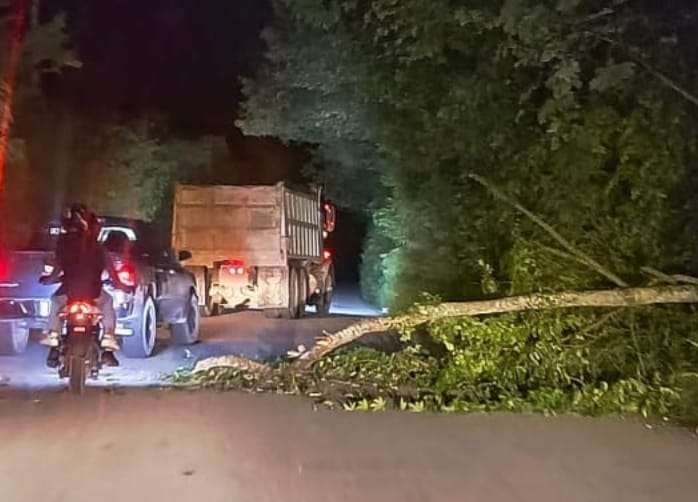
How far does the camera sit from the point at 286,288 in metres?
25.4

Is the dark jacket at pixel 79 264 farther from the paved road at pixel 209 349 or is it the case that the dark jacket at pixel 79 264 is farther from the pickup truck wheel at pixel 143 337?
the pickup truck wheel at pixel 143 337

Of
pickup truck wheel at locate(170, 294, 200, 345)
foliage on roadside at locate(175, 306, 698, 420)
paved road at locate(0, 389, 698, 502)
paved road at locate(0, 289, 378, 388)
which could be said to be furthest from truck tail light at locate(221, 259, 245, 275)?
paved road at locate(0, 389, 698, 502)

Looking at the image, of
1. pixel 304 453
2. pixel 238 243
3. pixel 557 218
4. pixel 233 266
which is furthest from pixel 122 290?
pixel 238 243

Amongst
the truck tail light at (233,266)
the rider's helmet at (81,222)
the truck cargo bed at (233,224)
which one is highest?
the truck cargo bed at (233,224)

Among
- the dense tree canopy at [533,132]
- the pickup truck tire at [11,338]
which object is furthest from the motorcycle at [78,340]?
the pickup truck tire at [11,338]

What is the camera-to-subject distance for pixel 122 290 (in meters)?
15.2

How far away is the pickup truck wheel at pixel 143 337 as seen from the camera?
667 inches

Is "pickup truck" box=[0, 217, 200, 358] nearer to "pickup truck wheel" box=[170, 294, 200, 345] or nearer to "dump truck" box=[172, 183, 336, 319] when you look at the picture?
"pickup truck wheel" box=[170, 294, 200, 345]

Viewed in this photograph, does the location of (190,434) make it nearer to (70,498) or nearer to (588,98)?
(70,498)

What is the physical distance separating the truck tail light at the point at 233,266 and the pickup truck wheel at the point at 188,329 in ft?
16.0

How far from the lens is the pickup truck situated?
53.2ft

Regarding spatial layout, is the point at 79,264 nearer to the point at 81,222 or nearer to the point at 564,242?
the point at 81,222

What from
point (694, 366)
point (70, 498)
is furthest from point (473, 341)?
point (70, 498)

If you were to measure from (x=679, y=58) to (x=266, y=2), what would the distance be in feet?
45.2
